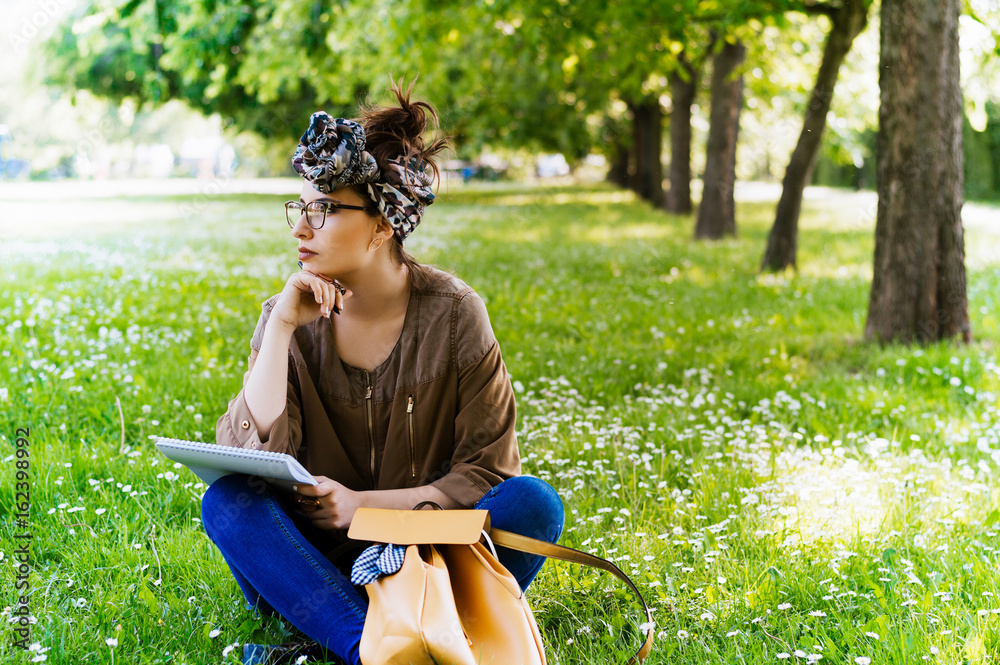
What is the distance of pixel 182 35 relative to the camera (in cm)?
848

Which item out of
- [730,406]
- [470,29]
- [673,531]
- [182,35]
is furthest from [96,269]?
[673,531]

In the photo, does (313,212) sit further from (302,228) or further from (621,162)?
(621,162)

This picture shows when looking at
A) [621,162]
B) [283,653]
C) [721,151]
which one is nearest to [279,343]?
[283,653]

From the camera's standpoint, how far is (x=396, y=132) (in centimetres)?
281

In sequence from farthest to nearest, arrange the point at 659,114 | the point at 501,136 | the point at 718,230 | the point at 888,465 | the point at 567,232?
the point at 501,136
the point at 659,114
the point at 567,232
the point at 718,230
the point at 888,465

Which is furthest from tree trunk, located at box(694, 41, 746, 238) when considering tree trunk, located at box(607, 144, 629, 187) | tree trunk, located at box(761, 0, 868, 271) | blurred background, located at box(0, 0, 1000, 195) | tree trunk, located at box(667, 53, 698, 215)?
tree trunk, located at box(607, 144, 629, 187)

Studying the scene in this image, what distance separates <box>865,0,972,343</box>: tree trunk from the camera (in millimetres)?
6328

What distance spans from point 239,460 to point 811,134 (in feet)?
32.1

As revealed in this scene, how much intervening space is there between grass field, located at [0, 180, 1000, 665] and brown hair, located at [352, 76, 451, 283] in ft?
0.95

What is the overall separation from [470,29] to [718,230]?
6314 mm

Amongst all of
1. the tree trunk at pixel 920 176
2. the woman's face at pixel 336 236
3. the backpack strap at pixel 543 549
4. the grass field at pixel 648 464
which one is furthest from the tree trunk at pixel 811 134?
the backpack strap at pixel 543 549

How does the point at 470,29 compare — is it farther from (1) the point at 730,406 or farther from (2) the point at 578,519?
(2) the point at 578,519

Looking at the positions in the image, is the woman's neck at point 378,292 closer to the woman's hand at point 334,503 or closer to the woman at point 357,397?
the woman at point 357,397

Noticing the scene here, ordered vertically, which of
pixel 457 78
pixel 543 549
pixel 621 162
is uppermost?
pixel 457 78
